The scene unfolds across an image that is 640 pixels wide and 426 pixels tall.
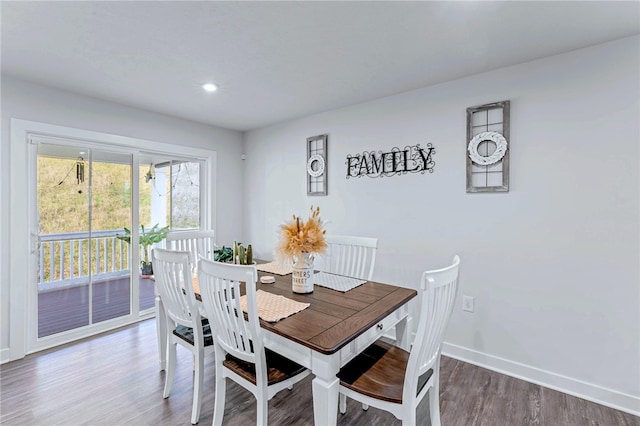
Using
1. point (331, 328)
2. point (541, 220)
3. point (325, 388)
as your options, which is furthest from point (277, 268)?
point (541, 220)

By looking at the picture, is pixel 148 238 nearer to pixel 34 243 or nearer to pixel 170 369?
pixel 34 243

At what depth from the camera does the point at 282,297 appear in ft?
6.07

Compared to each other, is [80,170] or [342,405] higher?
[80,170]

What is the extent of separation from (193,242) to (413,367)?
7.28 feet

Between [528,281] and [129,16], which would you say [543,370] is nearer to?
[528,281]

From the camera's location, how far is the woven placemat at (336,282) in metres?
2.05

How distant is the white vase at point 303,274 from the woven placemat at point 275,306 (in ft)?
0.44

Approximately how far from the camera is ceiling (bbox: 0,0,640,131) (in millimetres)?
1639

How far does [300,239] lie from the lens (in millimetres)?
1872

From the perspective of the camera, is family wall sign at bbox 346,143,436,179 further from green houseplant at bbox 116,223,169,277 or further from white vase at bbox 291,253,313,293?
green houseplant at bbox 116,223,169,277

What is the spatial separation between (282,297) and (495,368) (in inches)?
74.3

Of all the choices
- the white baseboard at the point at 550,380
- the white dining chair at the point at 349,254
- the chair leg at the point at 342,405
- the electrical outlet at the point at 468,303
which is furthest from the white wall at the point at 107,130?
the white baseboard at the point at 550,380

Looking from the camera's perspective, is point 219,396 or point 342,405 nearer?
point 219,396

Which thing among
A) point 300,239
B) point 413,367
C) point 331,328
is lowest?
point 413,367
